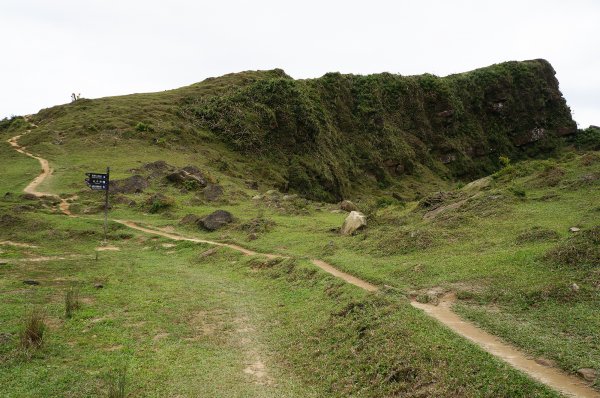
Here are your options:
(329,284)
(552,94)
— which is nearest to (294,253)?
(329,284)

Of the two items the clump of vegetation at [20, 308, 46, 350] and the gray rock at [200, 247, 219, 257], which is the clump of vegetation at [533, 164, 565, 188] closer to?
the gray rock at [200, 247, 219, 257]

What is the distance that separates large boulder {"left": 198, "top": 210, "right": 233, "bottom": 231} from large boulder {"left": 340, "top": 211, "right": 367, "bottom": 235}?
1023 centimetres

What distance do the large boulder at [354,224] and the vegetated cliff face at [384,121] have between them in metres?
40.3

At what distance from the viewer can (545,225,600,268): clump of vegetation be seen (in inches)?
532

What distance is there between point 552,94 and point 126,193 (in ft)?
361

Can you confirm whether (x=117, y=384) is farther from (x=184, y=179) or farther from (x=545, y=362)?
(x=184, y=179)

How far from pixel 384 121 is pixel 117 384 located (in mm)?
89815

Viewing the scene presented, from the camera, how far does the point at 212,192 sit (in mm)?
45625

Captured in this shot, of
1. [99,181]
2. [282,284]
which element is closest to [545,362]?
[282,284]

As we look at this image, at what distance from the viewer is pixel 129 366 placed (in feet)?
38.9

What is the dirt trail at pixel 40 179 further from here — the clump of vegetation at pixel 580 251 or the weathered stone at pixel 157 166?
the clump of vegetation at pixel 580 251

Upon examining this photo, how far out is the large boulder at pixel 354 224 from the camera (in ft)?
88.9

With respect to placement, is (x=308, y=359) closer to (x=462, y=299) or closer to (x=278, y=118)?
(x=462, y=299)

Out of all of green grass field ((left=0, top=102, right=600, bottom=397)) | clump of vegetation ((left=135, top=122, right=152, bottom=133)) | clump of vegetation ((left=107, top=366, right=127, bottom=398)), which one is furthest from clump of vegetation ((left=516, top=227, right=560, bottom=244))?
clump of vegetation ((left=135, top=122, right=152, bottom=133))
